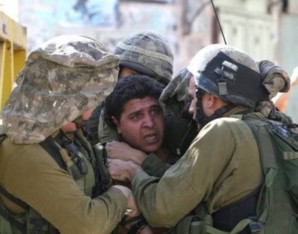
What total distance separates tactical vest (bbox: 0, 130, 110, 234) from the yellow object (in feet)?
2.49

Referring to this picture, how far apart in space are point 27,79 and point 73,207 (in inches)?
21.7

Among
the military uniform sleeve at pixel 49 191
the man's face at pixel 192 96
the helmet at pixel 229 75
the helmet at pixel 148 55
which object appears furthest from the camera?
the helmet at pixel 148 55

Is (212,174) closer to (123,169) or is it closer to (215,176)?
(215,176)

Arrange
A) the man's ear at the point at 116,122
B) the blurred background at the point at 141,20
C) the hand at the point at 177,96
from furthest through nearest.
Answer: the blurred background at the point at 141,20
the man's ear at the point at 116,122
the hand at the point at 177,96

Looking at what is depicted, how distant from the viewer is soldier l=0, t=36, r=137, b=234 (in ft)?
9.29

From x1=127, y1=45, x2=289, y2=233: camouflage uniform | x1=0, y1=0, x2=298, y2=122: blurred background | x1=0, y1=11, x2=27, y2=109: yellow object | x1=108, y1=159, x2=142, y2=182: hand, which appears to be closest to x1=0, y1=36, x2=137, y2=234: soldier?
x1=127, y1=45, x2=289, y2=233: camouflage uniform

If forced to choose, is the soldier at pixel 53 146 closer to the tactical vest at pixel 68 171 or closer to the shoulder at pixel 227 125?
the tactical vest at pixel 68 171

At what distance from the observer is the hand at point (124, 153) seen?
3.43m

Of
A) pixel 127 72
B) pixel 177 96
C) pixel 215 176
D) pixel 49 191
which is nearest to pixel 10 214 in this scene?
pixel 49 191

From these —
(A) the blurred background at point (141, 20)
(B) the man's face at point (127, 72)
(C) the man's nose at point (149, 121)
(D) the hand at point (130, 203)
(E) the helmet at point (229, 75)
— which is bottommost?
(A) the blurred background at point (141, 20)

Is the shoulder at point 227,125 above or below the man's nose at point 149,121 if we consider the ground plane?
above

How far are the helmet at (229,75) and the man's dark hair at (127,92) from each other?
0.40 metres

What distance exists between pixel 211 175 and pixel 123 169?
51 centimetres

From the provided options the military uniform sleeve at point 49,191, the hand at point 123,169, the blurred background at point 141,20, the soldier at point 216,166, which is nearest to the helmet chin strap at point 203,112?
the soldier at point 216,166
